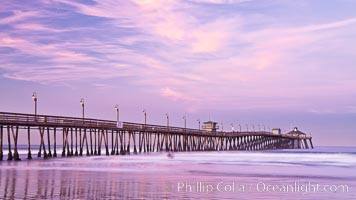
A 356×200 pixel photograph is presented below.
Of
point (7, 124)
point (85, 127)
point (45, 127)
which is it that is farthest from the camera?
point (85, 127)

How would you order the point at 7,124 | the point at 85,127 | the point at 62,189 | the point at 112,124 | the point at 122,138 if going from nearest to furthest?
the point at 62,189
the point at 7,124
the point at 85,127
the point at 112,124
the point at 122,138

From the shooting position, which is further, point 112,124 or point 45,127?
point 112,124

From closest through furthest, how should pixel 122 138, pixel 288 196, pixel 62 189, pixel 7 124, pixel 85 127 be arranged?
pixel 288 196 → pixel 62 189 → pixel 7 124 → pixel 85 127 → pixel 122 138

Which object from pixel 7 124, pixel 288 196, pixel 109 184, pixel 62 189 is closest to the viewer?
pixel 288 196

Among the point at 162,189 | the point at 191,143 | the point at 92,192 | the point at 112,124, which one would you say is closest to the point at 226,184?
the point at 162,189

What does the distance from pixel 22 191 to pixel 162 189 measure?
4.21m

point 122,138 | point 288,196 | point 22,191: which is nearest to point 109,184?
point 22,191

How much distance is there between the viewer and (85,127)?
174 feet

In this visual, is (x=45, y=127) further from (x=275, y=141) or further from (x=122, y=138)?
(x=275, y=141)

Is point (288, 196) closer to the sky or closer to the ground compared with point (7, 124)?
closer to the ground

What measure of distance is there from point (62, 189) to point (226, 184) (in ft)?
19.4

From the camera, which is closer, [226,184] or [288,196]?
[288,196]

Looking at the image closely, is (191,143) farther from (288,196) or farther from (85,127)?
(288,196)

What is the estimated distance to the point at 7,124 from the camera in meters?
40.1
